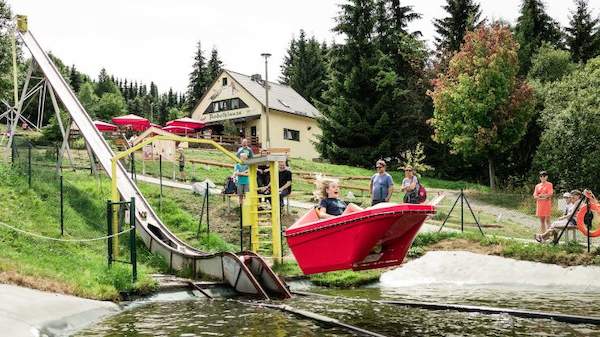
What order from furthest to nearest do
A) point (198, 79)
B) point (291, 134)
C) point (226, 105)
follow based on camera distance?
point (198, 79) < point (226, 105) < point (291, 134)

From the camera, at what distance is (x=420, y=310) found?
10.3m

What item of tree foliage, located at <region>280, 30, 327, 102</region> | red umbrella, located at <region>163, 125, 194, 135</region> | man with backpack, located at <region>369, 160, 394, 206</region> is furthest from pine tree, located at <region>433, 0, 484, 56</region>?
man with backpack, located at <region>369, 160, 394, 206</region>

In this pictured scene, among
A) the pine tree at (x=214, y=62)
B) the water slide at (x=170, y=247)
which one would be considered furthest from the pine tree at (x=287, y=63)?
the water slide at (x=170, y=247)

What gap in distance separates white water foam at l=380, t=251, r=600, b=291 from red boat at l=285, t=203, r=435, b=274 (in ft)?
13.5

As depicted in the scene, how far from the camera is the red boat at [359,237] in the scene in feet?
31.8

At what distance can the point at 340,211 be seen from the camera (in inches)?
440

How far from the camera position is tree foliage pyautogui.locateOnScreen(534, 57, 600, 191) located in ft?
95.5

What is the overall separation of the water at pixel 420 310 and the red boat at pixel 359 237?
0.87 metres

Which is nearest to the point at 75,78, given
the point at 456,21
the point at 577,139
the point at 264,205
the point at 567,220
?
the point at 456,21

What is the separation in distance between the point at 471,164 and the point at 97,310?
36658 millimetres

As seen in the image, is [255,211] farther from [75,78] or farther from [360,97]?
[75,78]

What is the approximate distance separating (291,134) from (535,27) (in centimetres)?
2295

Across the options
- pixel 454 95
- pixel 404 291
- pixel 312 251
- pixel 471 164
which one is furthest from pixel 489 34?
pixel 312 251

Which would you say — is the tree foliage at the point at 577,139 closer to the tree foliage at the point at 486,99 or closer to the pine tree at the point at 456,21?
the tree foliage at the point at 486,99
